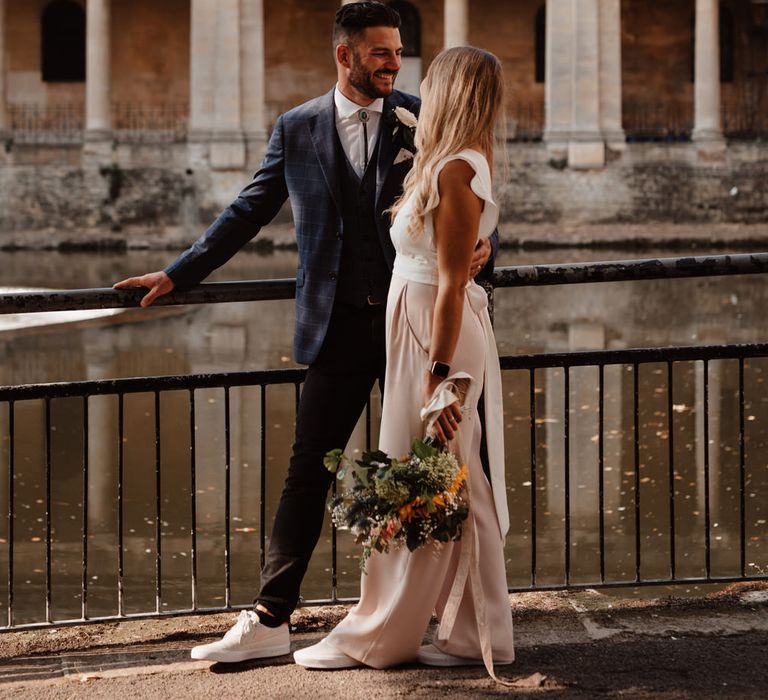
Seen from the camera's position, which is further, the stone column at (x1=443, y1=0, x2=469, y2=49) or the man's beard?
the stone column at (x1=443, y1=0, x2=469, y2=49)

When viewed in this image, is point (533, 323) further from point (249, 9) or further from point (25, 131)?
point (25, 131)

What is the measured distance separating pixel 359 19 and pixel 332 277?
816 mm

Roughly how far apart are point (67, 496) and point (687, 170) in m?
29.9

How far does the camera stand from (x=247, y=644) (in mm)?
4883

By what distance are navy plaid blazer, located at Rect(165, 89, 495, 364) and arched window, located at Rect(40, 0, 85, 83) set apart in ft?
144

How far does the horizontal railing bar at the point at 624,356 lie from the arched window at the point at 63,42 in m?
43.7

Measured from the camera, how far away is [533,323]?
2030cm

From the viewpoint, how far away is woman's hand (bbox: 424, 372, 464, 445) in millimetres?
4625

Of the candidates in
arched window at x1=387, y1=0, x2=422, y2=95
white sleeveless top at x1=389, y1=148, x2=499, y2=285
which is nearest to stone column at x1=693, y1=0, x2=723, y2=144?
arched window at x1=387, y1=0, x2=422, y2=95

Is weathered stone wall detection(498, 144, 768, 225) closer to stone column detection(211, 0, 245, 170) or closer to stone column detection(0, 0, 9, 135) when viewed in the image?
stone column detection(211, 0, 245, 170)

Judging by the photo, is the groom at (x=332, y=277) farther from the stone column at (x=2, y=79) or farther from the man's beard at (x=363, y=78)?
the stone column at (x=2, y=79)

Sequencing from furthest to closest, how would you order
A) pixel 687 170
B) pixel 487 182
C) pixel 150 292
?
pixel 687 170
pixel 150 292
pixel 487 182

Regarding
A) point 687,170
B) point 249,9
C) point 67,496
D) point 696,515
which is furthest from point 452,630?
point 249,9

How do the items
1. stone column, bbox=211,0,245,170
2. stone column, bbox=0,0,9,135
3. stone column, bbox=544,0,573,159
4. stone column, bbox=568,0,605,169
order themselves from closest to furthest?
stone column, bbox=211,0,245,170
stone column, bbox=568,0,605,169
stone column, bbox=544,0,573,159
stone column, bbox=0,0,9,135
